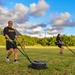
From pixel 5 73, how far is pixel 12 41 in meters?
3.00

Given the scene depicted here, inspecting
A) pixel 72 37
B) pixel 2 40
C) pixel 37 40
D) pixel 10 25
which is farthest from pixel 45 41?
pixel 10 25

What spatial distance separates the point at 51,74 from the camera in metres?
8.69

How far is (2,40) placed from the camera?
2687 inches

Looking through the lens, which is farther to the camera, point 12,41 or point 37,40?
point 37,40

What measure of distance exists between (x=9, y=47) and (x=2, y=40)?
5726 cm

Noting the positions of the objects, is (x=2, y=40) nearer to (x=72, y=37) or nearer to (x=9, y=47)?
(x=72, y=37)

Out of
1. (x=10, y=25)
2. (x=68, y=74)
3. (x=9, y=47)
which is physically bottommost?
(x=68, y=74)

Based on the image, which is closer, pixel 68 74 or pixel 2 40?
pixel 68 74

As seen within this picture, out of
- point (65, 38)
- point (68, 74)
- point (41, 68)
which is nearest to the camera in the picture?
point (68, 74)

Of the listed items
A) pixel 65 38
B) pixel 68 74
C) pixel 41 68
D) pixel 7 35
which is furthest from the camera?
pixel 65 38

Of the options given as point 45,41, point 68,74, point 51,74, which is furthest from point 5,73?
point 45,41

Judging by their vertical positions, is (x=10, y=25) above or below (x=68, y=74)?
above

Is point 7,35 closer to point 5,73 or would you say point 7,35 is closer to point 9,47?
point 9,47

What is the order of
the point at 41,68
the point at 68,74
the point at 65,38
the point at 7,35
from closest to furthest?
1. the point at 68,74
2. the point at 41,68
3. the point at 7,35
4. the point at 65,38
